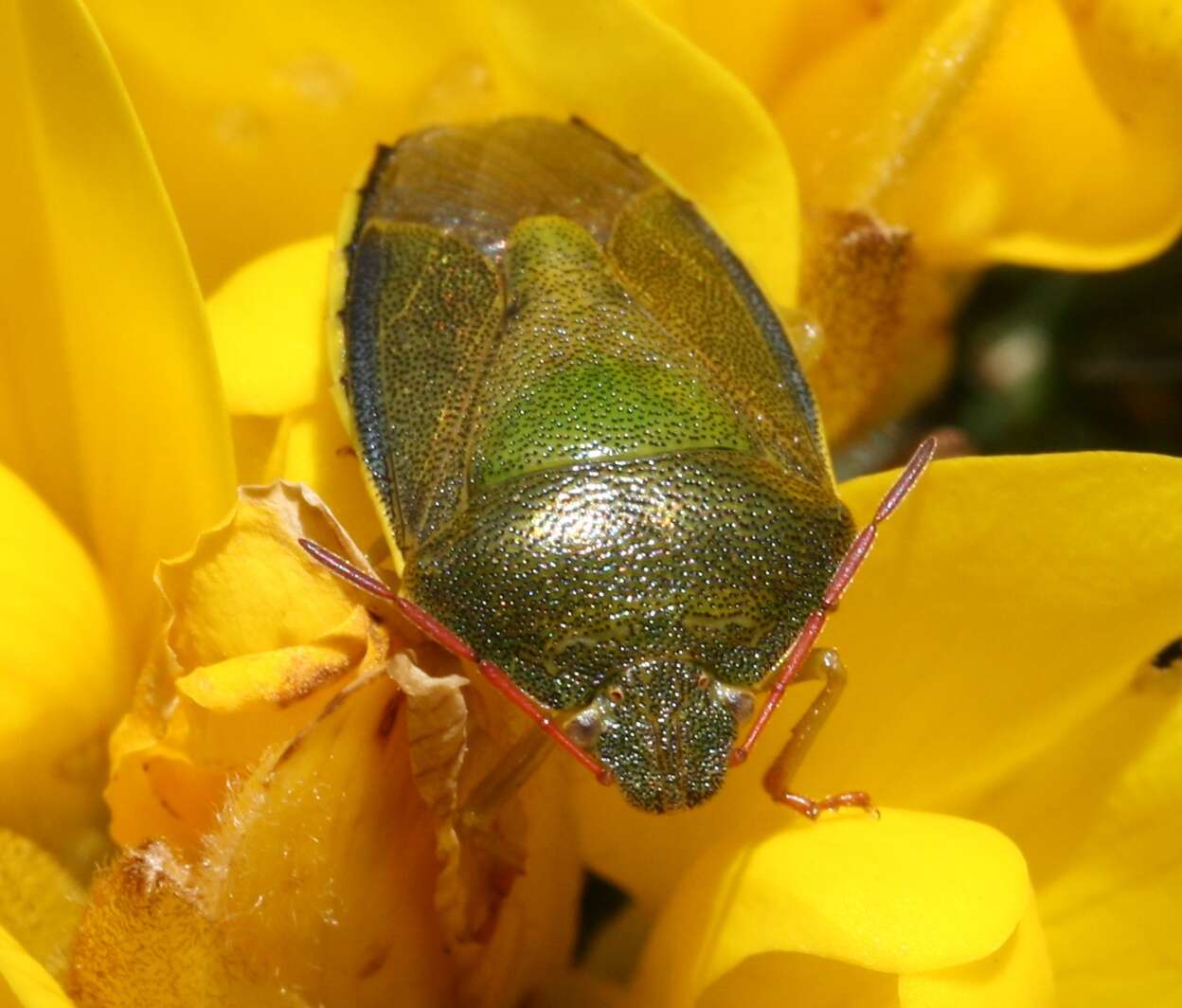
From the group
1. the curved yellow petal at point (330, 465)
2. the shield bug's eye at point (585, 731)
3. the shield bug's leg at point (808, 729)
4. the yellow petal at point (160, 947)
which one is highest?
the curved yellow petal at point (330, 465)

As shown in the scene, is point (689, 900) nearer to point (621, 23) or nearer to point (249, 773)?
point (249, 773)

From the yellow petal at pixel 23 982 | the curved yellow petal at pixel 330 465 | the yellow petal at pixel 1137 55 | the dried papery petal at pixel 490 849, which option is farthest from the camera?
the yellow petal at pixel 1137 55

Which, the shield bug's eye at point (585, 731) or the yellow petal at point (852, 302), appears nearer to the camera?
the shield bug's eye at point (585, 731)

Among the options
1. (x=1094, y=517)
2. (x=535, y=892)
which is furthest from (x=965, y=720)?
(x=535, y=892)

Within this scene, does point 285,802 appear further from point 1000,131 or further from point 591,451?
point 1000,131

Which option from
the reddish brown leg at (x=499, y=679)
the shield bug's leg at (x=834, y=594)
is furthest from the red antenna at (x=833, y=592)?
the reddish brown leg at (x=499, y=679)

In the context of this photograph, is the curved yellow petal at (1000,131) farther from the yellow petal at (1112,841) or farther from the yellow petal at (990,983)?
the yellow petal at (990,983)

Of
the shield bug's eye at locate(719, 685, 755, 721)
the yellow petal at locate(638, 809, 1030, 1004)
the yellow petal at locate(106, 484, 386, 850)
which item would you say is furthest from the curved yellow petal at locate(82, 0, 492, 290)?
the yellow petal at locate(638, 809, 1030, 1004)

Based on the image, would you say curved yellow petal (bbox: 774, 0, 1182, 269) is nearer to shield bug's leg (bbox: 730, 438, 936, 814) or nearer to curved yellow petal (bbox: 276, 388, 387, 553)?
shield bug's leg (bbox: 730, 438, 936, 814)
